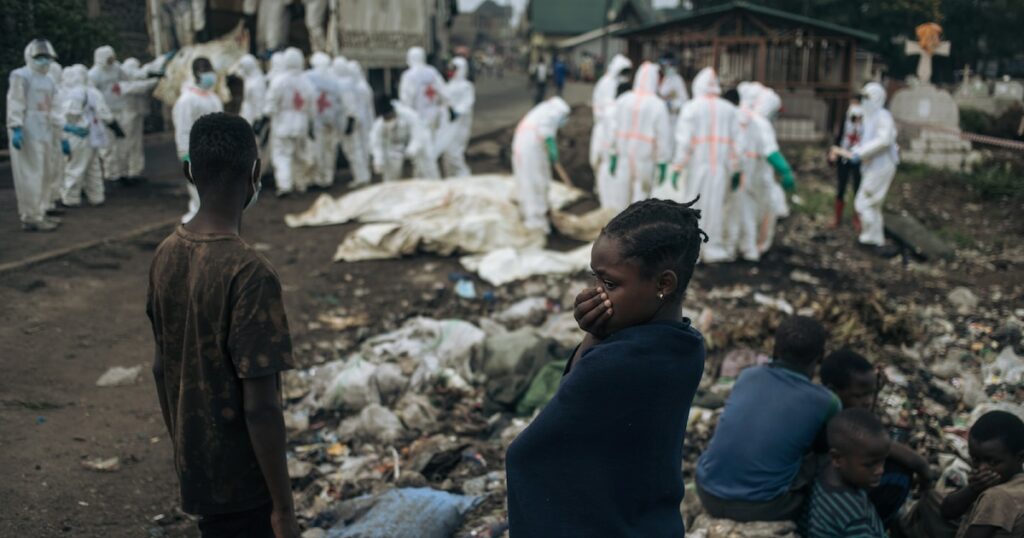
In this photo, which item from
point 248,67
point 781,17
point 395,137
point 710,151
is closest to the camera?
point 710,151

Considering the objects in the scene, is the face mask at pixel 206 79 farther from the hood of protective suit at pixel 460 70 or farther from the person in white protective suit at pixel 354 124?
the hood of protective suit at pixel 460 70

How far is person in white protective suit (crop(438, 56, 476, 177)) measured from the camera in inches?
483

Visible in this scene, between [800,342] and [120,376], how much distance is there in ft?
13.0

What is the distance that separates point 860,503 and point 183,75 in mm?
10827

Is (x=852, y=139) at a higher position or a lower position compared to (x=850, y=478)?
higher

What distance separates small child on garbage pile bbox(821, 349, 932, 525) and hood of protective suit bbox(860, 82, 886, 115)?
20.6ft

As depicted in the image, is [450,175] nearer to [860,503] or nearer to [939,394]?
[939,394]

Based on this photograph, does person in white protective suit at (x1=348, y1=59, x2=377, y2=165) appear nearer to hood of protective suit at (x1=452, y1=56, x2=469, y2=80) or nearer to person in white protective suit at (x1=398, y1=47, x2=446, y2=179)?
person in white protective suit at (x1=398, y1=47, x2=446, y2=179)

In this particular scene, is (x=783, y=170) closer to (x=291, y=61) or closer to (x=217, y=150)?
(x=291, y=61)

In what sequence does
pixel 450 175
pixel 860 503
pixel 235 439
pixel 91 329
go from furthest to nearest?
pixel 450 175, pixel 91 329, pixel 860 503, pixel 235 439

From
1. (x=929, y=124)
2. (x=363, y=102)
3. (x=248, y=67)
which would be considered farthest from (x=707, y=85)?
(x=929, y=124)

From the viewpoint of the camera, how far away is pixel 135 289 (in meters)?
6.77

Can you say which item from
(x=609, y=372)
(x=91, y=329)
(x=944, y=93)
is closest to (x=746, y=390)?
(x=609, y=372)

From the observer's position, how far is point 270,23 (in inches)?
551
